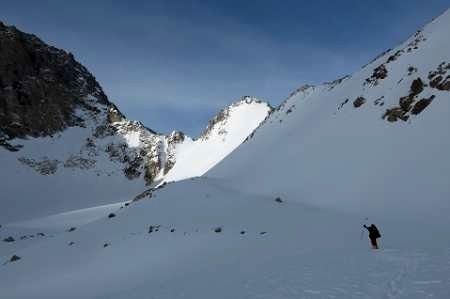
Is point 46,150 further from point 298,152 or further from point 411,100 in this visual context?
point 411,100

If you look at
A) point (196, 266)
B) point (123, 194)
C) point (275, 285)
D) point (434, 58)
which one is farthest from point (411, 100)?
point (123, 194)

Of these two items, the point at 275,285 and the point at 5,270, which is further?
the point at 5,270

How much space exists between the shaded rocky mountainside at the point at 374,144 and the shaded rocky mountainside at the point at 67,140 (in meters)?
50.0

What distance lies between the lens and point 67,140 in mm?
129875

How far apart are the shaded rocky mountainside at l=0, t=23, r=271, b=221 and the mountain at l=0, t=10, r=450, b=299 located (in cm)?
4425

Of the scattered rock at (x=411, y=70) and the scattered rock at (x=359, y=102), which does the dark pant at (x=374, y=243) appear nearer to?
the scattered rock at (x=411, y=70)

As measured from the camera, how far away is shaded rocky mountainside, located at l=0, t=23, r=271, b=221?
353ft

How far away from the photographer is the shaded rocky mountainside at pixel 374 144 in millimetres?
34844

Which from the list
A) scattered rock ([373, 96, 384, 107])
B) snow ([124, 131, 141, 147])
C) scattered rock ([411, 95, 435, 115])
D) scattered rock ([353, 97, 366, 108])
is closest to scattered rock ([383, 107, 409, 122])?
scattered rock ([411, 95, 435, 115])

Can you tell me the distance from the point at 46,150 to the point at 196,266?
10837 centimetres

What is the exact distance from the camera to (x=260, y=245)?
1057 inches

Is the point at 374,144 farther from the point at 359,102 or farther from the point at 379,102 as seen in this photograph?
the point at 359,102

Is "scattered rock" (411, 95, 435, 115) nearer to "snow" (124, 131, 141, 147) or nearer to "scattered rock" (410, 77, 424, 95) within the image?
"scattered rock" (410, 77, 424, 95)

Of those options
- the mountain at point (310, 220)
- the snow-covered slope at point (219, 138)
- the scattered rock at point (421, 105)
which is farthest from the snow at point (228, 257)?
the snow-covered slope at point (219, 138)
